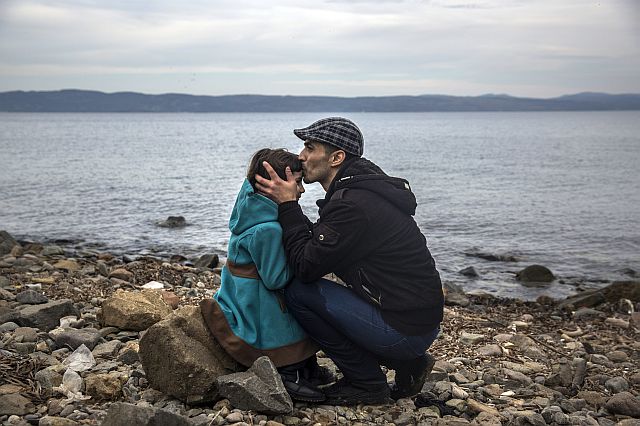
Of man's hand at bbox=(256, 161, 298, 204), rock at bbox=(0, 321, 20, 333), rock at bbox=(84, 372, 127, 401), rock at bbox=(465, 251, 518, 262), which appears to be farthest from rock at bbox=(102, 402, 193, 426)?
rock at bbox=(465, 251, 518, 262)

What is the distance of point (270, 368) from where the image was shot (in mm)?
5340

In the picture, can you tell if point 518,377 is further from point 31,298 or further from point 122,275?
point 122,275

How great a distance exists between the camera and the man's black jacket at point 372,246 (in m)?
5.14

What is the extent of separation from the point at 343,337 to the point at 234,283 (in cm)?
92

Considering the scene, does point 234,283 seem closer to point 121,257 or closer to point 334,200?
point 334,200

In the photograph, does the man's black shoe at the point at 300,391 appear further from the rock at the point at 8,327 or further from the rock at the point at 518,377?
the rock at the point at 8,327

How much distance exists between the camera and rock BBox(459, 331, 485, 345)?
8773 mm

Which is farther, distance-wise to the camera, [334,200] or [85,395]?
[85,395]

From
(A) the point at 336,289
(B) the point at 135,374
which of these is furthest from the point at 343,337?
(B) the point at 135,374

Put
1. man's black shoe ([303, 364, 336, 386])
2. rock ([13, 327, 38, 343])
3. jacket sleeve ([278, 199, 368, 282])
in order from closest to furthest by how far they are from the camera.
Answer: jacket sleeve ([278, 199, 368, 282]), man's black shoe ([303, 364, 336, 386]), rock ([13, 327, 38, 343])

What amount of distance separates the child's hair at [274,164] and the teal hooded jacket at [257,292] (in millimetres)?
87

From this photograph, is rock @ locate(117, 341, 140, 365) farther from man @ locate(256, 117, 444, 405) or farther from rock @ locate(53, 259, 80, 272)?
rock @ locate(53, 259, 80, 272)

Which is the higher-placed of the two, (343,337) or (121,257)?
(343,337)

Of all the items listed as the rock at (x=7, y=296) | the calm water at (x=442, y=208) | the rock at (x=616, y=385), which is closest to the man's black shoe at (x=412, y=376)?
the rock at (x=616, y=385)
